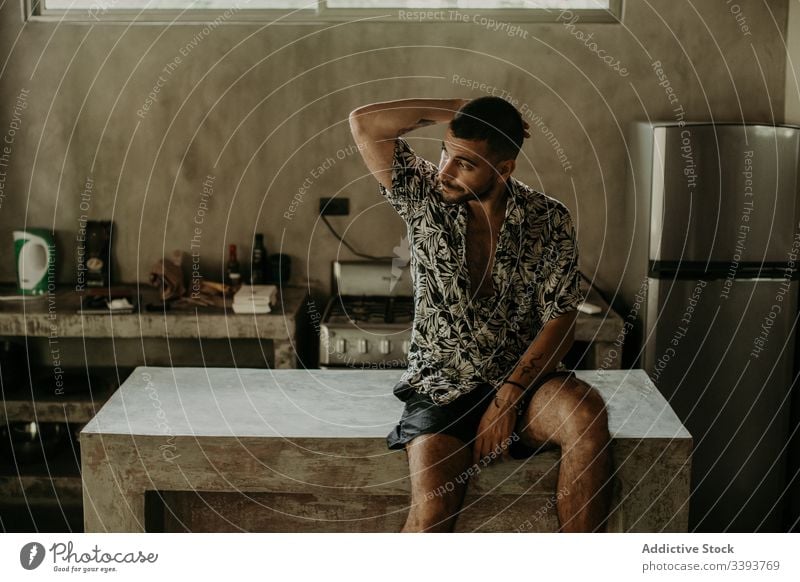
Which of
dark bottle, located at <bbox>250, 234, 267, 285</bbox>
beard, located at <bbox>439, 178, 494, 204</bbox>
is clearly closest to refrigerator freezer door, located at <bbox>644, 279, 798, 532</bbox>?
beard, located at <bbox>439, 178, 494, 204</bbox>

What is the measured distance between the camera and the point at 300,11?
2693 mm

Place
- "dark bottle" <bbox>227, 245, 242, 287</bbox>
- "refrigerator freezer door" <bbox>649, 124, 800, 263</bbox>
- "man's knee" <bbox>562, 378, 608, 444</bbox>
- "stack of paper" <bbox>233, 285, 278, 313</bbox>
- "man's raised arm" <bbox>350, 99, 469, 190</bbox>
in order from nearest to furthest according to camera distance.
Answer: "man's knee" <bbox>562, 378, 608, 444</bbox> < "man's raised arm" <bbox>350, 99, 469, 190</bbox> < "refrigerator freezer door" <bbox>649, 124, 800, 263</bbox> < "stack of paper" <bbox>233, 285, 278, 313</bbox> < "dark bottle" <bbox>227, 245, 242, 287</bbox>

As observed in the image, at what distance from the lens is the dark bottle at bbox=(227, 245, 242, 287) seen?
285 centimetres

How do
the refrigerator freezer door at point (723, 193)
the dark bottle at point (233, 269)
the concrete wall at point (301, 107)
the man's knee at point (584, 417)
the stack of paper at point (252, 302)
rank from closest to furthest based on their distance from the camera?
the man's knee at point (584, 417)
the refrigerator freezer door at point (723, 193)
the stack of paper at point (252, 302)
the concrete wall at point (301, 107)
the dark bottle at point (233, 269)

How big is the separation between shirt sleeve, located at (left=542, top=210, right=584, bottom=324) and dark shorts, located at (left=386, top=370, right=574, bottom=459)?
0.12 m

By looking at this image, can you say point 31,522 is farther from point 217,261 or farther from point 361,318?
point 361,318

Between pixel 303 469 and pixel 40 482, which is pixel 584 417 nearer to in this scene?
pixel 303 469

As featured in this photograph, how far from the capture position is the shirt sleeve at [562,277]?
176 cm

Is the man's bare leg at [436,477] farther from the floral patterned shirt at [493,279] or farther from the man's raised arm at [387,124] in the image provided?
the man's raised arm at [387,124]

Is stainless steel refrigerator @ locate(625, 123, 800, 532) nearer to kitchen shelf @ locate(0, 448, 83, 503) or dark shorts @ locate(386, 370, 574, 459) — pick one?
dark shorts @ locate(386, 370, 574, 459)

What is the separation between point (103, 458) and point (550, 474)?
2.65ft

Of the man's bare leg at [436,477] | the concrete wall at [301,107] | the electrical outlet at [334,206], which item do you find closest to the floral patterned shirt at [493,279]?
the man's bare leg at [436,477]

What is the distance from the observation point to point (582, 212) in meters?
2.80

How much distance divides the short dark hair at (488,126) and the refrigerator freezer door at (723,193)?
86 cm
